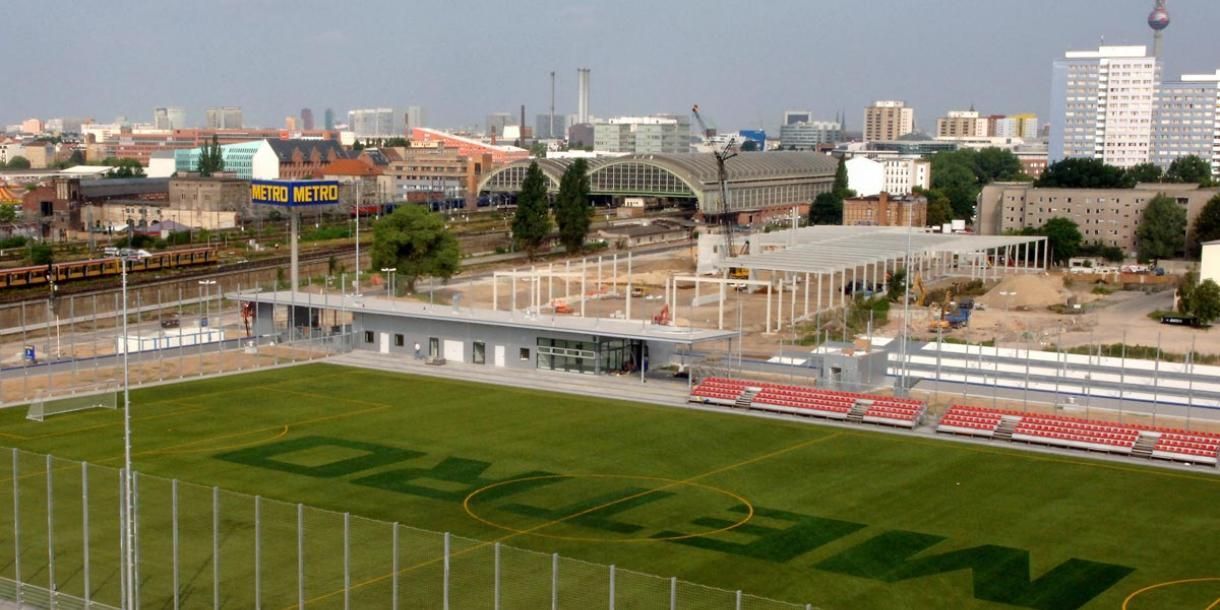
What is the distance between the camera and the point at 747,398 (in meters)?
47.1

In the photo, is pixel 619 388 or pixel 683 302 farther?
pixel 683 302

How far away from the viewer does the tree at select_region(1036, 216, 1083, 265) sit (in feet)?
336

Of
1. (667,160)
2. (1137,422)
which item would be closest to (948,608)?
(1137,422)

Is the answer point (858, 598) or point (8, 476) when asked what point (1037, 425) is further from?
point (8, 476)

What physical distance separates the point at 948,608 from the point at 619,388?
984 inches

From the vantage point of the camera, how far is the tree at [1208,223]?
333 feet

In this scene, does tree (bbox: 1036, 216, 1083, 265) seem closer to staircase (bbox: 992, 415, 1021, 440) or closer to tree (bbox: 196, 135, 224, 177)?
staircase (bbox: 992, 415, 1021, 440)

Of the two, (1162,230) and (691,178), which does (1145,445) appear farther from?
(691,178)

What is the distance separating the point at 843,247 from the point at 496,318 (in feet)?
115

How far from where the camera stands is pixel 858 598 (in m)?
26.4

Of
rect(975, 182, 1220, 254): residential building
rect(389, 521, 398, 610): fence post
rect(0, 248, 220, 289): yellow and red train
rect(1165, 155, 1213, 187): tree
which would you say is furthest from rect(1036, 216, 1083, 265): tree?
rect(389, 521, 398, 610): fence post

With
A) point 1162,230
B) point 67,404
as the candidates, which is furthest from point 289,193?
point 1162,230

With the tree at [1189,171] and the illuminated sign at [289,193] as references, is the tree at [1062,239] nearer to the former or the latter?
the tree at [1189,171]

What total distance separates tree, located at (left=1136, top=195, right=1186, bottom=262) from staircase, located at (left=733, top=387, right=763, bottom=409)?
221ft
